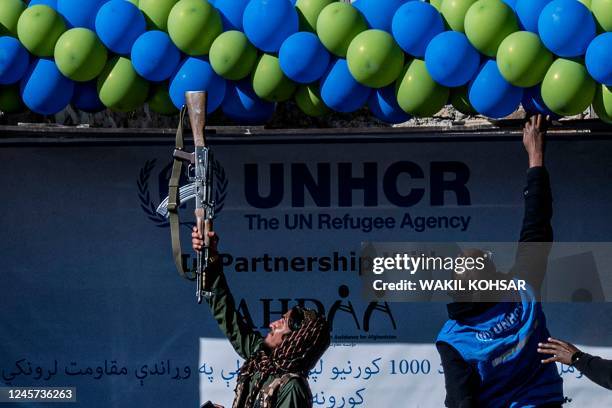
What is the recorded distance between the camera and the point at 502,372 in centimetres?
606

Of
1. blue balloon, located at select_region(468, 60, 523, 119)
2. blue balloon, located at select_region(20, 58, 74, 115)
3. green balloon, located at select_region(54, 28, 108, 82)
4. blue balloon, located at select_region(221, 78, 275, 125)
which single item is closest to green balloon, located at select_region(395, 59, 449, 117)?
blue balloon, located at select_region(468, 60, 523, 119)

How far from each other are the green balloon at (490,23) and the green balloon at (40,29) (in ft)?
5.99

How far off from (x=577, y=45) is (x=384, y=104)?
908mm

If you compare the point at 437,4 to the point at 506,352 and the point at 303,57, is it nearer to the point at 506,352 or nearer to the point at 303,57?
the point at 303,57

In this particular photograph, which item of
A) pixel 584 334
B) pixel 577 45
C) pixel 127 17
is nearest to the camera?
pixel 577 45

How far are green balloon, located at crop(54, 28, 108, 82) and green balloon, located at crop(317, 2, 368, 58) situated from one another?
993mm

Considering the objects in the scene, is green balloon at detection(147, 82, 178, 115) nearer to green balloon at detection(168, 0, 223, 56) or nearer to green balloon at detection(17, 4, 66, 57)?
green balloon at detection(168, 0, 223, 56)

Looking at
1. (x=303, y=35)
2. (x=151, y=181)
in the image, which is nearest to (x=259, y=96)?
(x=303, y=35)

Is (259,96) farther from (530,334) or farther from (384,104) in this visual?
(530,334)

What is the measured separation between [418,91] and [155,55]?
1159mm

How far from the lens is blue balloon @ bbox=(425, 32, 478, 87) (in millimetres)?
5664

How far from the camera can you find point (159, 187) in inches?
273

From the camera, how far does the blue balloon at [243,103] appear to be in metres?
6.05

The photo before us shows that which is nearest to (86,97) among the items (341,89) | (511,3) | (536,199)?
(341,89)
